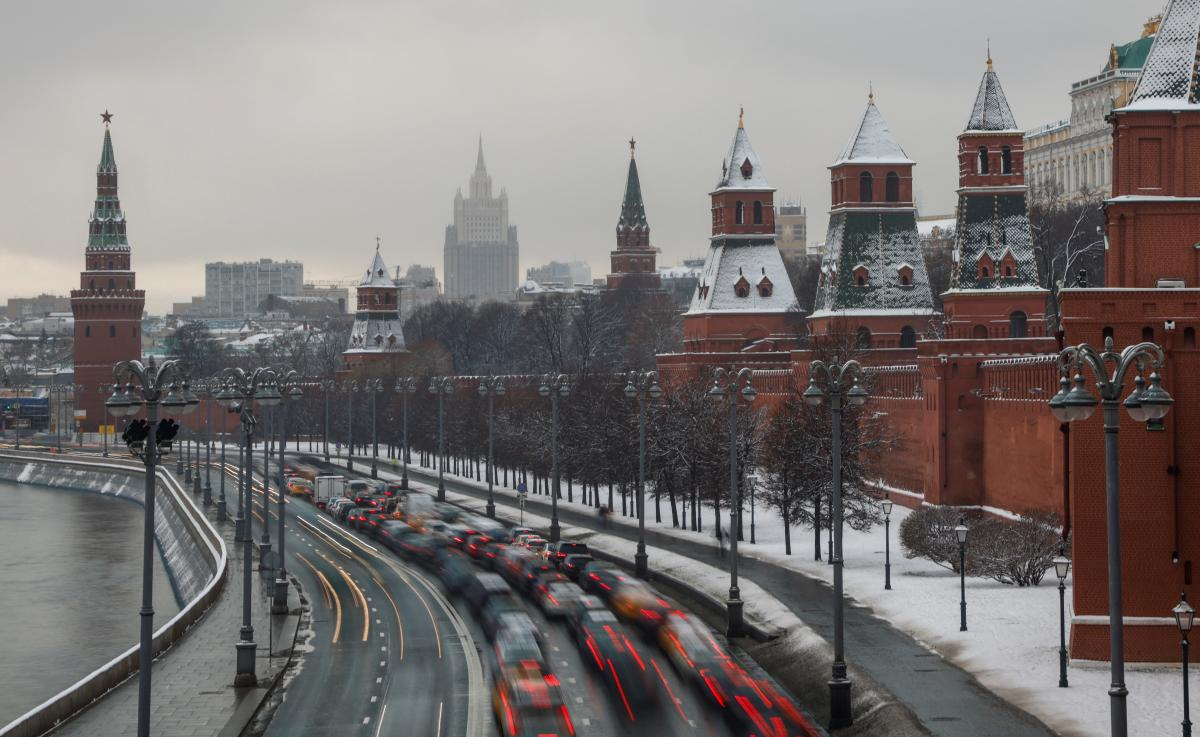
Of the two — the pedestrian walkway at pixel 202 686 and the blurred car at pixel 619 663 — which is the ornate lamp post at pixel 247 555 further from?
the blurred car at pixel 619 663

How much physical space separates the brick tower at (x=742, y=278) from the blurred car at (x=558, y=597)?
50.2 m

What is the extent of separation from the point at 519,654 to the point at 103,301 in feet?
475

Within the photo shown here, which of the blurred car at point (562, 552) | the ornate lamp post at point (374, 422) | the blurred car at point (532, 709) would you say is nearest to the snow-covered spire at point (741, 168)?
the ornate lamp post at point (374, 422)

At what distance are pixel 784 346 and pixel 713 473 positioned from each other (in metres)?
28.3

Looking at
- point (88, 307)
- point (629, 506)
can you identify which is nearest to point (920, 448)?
point (629, 506)

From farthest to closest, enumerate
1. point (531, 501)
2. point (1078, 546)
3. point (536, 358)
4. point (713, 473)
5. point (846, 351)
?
point (536, 358) → point (531, 501) → point (846, 351) → point (713, 473) → point (1078, 546)

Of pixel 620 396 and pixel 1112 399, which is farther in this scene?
pixel 620 396

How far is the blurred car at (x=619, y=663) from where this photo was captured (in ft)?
110

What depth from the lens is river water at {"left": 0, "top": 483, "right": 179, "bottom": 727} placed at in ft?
180

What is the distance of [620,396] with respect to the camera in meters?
82.1

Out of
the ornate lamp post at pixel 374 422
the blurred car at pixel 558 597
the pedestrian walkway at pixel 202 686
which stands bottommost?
the pedestrian walkway at pixel 202 686

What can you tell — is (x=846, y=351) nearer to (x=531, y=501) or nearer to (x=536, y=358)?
(x=531, y=501)

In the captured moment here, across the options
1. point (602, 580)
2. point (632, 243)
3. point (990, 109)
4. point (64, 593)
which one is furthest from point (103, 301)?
point (602, 580)

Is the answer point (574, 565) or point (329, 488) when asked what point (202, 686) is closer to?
point (574, 565)
